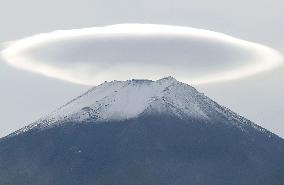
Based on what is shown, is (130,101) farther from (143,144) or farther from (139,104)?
(143,144)

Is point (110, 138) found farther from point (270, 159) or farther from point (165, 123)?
point (270, 159)

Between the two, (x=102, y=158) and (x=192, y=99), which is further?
(x=192, y=99)

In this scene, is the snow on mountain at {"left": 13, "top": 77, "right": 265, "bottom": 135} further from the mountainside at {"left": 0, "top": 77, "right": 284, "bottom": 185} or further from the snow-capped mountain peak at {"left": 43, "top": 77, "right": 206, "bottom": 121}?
the mountainside at {"left": 0, "top": 77, "right": 284, "bottom": 185}

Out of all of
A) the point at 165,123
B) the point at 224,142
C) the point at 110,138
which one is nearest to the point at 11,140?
the point at 110,138

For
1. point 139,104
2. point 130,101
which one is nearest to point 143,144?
point 139,104

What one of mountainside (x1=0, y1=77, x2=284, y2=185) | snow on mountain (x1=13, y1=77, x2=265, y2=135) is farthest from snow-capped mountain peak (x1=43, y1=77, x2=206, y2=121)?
mountainside (x1=0, y1=77, x2=284, y2=185)

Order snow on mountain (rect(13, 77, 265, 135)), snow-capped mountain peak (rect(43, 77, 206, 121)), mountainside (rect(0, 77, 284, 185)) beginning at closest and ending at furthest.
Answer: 1. mountainside (rect(0, 77, 284, 185))
2. snow on mountain (rect(13, 77, 265, 135))
3. snow-capped mountain peak (rect(43, 77, 206, 121))
